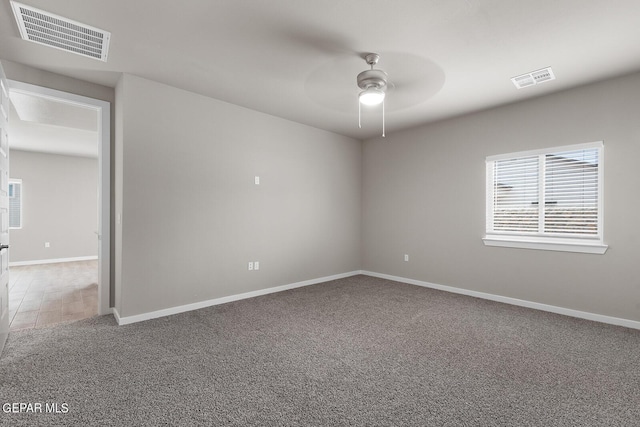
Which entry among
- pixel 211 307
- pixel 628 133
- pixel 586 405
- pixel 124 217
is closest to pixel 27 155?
pixel 124 217

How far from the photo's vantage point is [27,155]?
23.1 ft

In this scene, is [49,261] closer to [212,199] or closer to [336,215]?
[212,199]

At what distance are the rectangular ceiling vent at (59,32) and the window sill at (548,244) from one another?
475 cm

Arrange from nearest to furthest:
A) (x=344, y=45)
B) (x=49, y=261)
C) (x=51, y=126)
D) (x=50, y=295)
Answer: (x=344, y=45)
(x=50, y=295)
(x=51, y=126)
(x=49, y=261)

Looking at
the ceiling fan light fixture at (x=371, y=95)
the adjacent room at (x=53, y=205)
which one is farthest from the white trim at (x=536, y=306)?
the adjacent room at (x=53, y=205)

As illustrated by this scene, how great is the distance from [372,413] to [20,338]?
320 cm

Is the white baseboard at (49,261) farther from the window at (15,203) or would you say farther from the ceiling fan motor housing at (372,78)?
the ceiling fan motor housing at (372,78)

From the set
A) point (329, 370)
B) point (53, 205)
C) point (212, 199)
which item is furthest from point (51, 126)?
point (329, 370)

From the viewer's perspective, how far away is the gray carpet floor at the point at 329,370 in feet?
5.88

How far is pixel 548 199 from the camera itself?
3.80 meters

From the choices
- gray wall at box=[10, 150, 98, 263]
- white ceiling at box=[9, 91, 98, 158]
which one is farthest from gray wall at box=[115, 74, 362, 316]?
gray wall at box=[10, 150, 98, 263]

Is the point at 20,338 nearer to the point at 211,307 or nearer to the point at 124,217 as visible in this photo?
the point at 124,217

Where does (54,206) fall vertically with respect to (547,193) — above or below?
below

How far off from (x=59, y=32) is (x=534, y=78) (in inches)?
173
